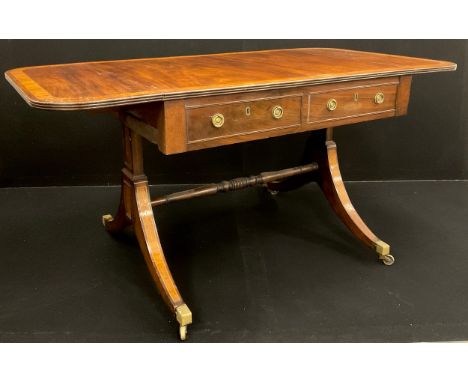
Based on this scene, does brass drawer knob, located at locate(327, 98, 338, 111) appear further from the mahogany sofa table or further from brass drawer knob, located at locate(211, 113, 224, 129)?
brass drawer knob, located at locate(211, 113, 224, 129)

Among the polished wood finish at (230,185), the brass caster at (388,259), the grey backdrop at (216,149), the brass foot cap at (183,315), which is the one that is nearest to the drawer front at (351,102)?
the polished wood finish at (230,185)

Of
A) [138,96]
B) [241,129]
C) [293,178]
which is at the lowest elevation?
[293,178]

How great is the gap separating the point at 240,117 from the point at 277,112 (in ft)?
0.56

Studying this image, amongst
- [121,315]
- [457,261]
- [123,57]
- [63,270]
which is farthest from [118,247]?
[457,261]

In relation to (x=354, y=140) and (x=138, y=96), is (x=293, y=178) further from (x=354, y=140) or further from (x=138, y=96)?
(x=138, y=96)

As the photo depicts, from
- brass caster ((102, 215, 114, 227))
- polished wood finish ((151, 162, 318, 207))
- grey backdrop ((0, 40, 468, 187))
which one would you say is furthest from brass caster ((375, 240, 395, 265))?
brass caster ((102, 215, 114, 227))

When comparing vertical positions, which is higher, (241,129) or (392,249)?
(241,129)

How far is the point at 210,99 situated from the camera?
200 centimetres

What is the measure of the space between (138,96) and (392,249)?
1.67 meters

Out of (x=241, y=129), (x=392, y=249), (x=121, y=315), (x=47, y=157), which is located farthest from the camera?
(x=47, y=157)

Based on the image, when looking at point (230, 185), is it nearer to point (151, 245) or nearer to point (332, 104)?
point (151, 245)

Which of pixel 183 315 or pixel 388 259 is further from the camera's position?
pixel 388 259

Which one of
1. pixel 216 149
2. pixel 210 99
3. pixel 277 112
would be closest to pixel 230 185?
pixel 277 112

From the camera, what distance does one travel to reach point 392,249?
2842 mm
